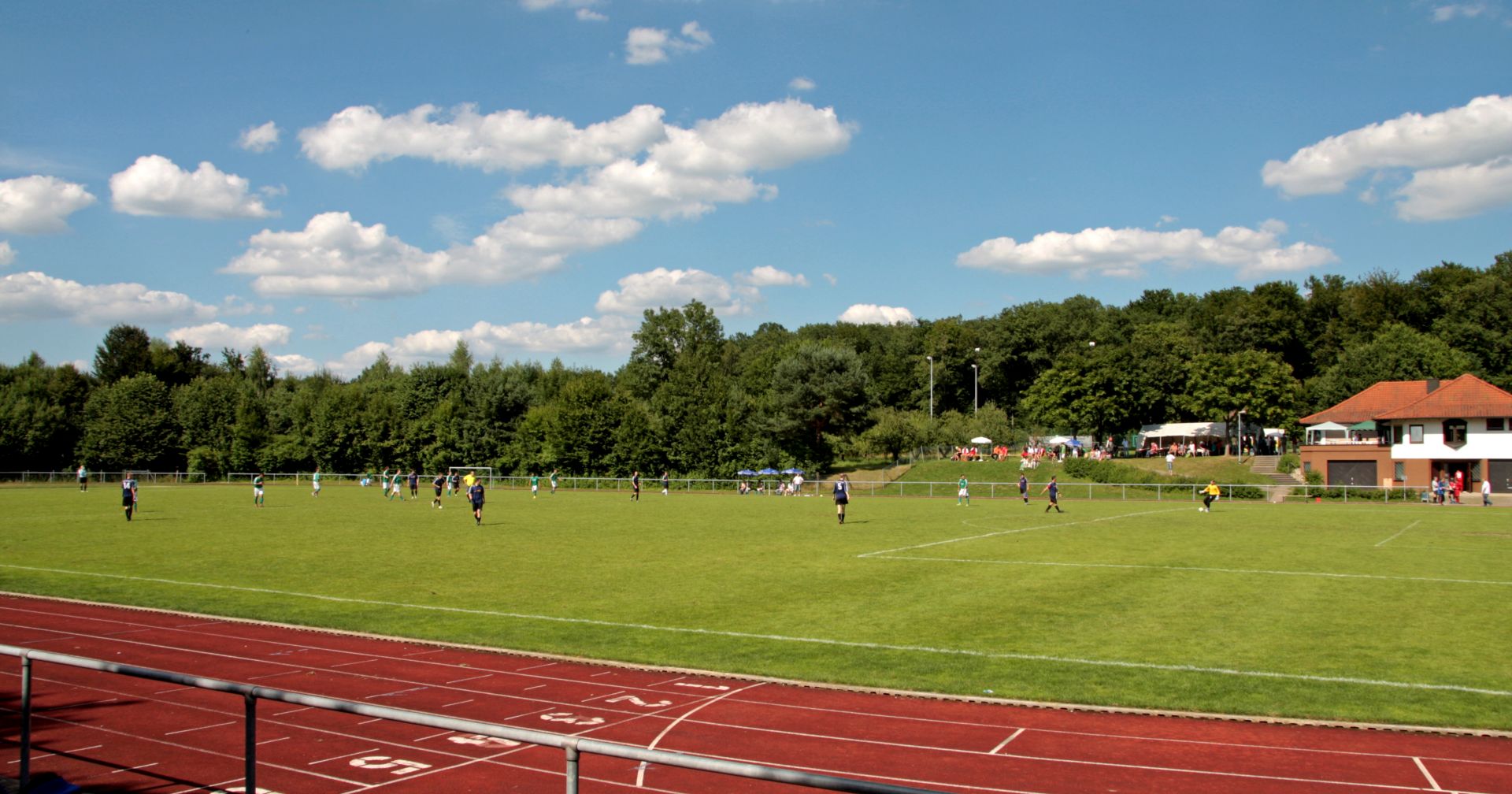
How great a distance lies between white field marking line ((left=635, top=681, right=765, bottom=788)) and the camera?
965cm

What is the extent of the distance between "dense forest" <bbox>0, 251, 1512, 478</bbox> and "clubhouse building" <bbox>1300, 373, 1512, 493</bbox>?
544 inches

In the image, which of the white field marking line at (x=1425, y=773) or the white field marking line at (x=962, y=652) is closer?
the white field marking line at (x=1425, y=773)

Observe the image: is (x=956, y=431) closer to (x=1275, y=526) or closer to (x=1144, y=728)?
(x=1275, y=526)

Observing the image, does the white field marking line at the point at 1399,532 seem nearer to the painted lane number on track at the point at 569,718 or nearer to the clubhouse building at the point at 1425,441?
the clubhouse building at the point at 1425,441

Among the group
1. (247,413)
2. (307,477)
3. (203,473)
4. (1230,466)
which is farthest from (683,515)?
(247,413)

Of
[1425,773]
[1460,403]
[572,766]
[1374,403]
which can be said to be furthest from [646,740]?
[1374,403]

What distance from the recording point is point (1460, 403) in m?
64.1

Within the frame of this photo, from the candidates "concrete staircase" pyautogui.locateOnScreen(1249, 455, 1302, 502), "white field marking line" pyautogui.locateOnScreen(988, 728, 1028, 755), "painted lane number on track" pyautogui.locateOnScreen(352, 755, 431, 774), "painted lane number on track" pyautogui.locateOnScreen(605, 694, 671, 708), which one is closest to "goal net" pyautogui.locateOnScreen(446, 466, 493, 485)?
"concrete staircase" pyautogui.locateOnScreen(1249, 455, 1302, 502)

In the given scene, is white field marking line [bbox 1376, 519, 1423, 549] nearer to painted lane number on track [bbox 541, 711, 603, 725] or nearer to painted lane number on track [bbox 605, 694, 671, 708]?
painted lane number on track [bbox 605, 694, 671, 708]

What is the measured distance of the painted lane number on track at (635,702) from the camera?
12391 mm

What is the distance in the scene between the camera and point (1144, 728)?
11570 millimetres

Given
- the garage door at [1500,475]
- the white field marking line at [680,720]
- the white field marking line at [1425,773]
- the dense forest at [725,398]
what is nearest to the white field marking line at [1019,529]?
the white field marking line at [680,720]

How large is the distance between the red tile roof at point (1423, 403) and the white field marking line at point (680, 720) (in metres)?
67.5

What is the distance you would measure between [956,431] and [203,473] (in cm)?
7014
